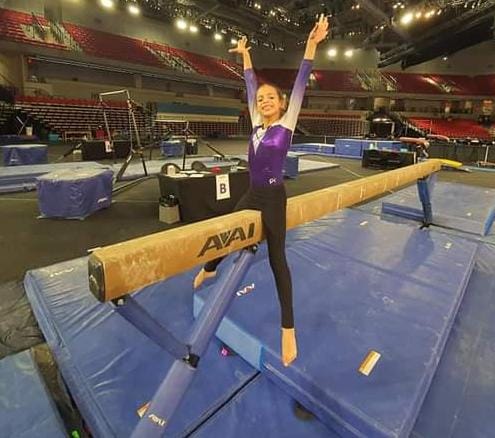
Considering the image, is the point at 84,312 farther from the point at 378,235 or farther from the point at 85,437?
the point at 378,235

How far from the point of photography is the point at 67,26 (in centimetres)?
1627

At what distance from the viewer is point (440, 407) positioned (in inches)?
63.8

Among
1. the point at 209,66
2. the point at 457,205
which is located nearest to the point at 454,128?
the point at 209,66

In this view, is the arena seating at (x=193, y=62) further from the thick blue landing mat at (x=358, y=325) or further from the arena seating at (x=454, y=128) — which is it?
the thick blue landing mat at (x=358, y=325)

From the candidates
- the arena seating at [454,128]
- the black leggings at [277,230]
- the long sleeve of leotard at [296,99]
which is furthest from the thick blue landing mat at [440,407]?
the arena seating at [454,128]

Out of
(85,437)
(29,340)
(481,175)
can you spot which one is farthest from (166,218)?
(481,175)

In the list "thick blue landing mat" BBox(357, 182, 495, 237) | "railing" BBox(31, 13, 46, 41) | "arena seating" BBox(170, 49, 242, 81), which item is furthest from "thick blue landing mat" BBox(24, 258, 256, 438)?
"arena seating" BBox(170, 49, 242, 81)

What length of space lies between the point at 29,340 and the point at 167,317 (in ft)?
2.86

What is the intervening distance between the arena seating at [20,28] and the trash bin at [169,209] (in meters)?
13.7

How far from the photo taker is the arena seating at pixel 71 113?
14.0 m

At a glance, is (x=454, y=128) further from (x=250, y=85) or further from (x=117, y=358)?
(x=117, y=358)

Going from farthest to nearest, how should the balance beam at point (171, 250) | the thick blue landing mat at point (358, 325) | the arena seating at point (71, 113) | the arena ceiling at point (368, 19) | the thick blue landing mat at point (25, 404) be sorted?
1. the arena seating at point (71, 113)
2. the arena ceiling at point (368, 19)
3. the thick blue landing mat at point (358, 325)
4. the thick blue landing mat at point (25, 404)
5. the balance beam at point (171, 250)

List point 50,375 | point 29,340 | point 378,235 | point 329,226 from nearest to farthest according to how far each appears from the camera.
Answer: point 50,375, point 29,340, point 378,235, point 329,226

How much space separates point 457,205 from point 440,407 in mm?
4408
